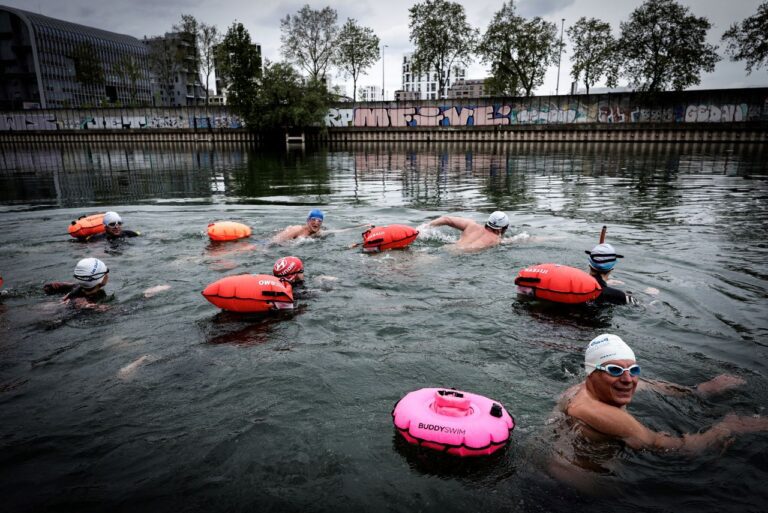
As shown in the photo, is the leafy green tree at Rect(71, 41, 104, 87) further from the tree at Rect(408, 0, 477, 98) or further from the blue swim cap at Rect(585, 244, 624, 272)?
the blue swim cap at Rect(585, 244, 624, 272)

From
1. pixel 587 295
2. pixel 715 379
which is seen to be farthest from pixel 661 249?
pixel 715 379

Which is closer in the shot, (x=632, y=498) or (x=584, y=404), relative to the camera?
(x=632, y=498)

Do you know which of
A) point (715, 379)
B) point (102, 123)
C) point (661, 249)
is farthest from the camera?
point (102, 123)

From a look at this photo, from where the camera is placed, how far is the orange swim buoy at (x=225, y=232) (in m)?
11.0

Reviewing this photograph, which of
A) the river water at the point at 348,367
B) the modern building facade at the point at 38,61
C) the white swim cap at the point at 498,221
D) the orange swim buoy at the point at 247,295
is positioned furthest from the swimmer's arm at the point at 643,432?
the modern building facade at the point at 38,61

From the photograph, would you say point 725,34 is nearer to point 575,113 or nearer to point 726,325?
point 575,113

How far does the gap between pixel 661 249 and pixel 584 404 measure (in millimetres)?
7837

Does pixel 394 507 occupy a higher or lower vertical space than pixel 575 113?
lower

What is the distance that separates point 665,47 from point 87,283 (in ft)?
193

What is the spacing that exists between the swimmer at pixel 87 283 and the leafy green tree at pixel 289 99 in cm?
4931

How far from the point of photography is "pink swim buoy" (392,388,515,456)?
369 cm

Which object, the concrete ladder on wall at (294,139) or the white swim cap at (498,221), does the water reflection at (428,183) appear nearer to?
the white swim cap at (498,221)

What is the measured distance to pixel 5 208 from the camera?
16328mm

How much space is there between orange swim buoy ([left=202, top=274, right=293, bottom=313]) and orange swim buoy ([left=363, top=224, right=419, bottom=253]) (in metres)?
3.63
